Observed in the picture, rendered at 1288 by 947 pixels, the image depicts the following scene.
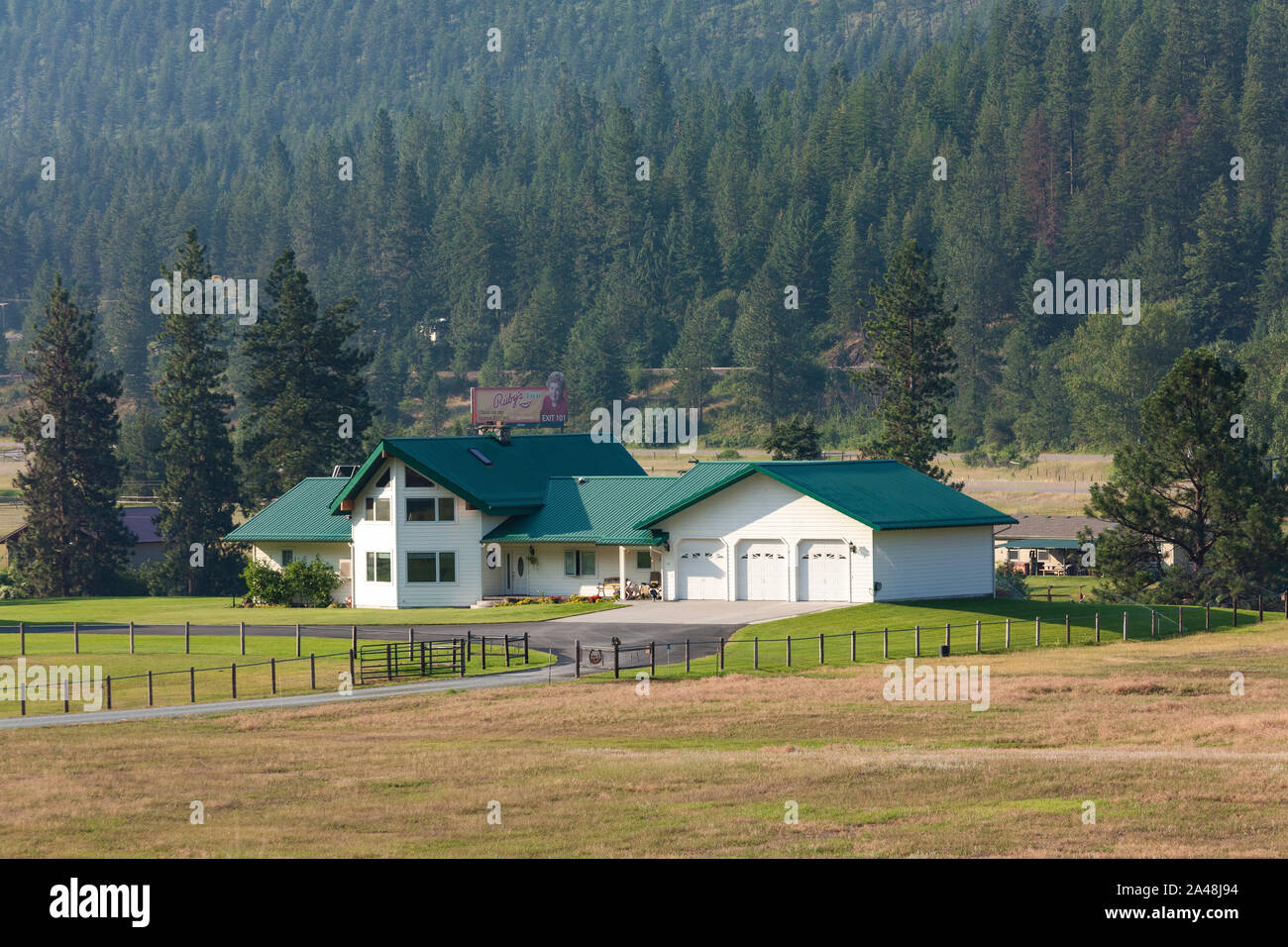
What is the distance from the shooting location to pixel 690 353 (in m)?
174

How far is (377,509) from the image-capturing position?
7288cm

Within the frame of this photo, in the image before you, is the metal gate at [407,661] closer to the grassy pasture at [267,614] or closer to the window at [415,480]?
the grassy pasture at [267,614]

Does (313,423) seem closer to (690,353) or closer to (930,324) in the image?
(930,324)

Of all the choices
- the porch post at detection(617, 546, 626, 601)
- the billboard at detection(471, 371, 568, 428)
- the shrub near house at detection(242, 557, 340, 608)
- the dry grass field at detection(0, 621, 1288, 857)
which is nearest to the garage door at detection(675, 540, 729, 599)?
the porch post at detection(617, 546, 626, 601)

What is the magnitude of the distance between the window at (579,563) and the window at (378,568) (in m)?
7.76

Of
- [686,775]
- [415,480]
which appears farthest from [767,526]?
[686,775]

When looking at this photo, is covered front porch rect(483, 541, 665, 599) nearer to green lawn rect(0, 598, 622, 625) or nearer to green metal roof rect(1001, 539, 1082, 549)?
green lawn rect(0, 598, 622, 625)

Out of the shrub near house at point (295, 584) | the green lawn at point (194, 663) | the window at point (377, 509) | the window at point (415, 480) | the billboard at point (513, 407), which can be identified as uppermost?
the billboard at point (513, 407)

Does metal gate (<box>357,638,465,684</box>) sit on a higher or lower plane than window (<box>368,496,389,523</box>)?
lower

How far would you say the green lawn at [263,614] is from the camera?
63.8 metres

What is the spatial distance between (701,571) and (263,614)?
18345mm

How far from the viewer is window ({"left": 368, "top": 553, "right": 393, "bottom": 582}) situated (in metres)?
72.5

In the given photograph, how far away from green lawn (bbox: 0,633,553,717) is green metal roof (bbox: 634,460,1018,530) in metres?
15.5

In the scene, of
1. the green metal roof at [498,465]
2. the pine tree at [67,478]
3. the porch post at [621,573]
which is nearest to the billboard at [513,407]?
the green metal roof at [498,465]
